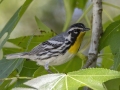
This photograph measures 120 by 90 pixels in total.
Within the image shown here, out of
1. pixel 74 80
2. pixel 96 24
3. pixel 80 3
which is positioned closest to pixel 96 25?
pixel 96 24

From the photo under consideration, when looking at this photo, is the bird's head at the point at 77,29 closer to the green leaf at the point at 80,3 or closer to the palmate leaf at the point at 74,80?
the green leaf at the point at 80,3

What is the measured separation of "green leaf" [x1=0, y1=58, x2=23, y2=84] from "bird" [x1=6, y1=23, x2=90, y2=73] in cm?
5

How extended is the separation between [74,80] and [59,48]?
15.6 inches

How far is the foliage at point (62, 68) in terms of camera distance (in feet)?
2.11

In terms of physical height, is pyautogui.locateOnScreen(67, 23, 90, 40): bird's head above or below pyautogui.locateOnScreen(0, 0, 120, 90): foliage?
above

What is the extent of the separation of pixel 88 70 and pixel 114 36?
0.23 metres

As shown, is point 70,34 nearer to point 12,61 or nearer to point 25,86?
point 12,61

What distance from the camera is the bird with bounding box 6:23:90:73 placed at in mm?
989

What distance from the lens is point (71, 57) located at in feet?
3.18

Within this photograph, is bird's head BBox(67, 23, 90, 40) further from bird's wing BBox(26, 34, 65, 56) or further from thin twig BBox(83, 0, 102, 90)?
thin twig BBox(83, 0, 102, 90)

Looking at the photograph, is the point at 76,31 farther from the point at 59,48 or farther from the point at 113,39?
the point at 113,39

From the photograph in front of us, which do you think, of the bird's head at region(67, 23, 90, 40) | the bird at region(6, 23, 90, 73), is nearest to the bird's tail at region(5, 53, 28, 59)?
the bird at region(6, 23, 90, 73)

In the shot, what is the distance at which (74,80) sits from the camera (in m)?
0.65

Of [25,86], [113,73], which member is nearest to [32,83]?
[25,86]
